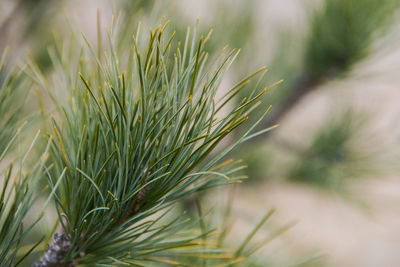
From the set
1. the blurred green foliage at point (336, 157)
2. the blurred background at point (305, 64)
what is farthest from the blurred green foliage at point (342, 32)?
the blurred green foliage at point (336, 157)

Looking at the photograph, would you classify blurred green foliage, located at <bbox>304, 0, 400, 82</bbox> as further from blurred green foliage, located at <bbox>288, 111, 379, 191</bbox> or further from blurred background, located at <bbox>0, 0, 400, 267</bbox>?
blurred green foliage, located at <bbox>288, 111, 379, 191</bbox>

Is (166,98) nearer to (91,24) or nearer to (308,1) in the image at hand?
(308,1)

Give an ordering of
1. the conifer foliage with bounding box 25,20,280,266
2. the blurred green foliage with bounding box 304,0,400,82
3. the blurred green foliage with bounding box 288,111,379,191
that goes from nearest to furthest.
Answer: the conifer foliage with bounding box 25,20,280,266 < the blurred green foliage with bounding box 304,0,400,82 < the blurred green foliage with bounding box 288,111,379,191

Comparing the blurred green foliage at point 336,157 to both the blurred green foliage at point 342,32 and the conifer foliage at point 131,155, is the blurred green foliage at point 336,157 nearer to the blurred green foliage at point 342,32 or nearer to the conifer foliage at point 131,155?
the blurred green foliage at point 342,32

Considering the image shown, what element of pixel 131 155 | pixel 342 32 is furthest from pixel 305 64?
pixel 131 155

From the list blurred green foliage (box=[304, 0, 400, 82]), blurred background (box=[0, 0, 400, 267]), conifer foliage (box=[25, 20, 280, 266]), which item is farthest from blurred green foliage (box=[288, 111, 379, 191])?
conifer foliage (box=[25, 20, 280, 266])

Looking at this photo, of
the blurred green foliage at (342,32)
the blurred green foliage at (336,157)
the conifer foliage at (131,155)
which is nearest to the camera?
the conifer foliage at (131,155)

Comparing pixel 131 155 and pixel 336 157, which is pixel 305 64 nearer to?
pixel 336 157

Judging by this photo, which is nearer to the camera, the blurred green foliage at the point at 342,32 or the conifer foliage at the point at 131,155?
the conifer foliage at the point at 131,155

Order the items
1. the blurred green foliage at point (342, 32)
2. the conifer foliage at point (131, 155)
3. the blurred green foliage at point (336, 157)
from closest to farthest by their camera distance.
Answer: the conifer foliage at point (131, 155) < the blurred green foliage at point (342, 32) < the blurred green foliage at point (336, 157)

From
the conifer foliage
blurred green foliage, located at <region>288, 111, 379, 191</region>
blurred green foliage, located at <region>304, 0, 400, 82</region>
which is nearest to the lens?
the conifer foliage

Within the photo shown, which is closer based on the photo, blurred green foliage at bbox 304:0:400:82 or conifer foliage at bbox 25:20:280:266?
conifer foliage at bbox 25:20:280:266

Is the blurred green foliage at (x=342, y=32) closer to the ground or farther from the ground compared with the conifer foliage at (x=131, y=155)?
farther from the ground

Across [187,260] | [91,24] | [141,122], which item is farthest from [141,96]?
[91,24]
